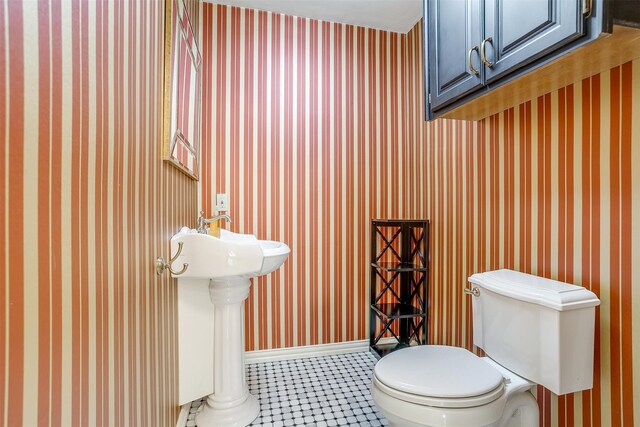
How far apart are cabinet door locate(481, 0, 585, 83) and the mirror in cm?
113

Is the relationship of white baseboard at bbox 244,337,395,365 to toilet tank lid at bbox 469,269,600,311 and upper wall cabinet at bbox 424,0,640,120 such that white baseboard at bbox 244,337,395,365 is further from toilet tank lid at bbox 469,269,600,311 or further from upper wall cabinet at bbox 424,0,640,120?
upper wall cabinet at bbox 424,0,640,120

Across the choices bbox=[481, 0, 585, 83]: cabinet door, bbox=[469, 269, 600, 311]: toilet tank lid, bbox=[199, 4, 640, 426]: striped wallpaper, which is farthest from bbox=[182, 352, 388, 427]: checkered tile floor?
bbox=[481, 0, 585, 83]: cabinet door

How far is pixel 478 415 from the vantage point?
103cm

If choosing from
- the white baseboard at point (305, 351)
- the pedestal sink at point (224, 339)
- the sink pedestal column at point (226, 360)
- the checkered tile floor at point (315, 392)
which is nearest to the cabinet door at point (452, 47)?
the pedestal sink at point (224, 339)

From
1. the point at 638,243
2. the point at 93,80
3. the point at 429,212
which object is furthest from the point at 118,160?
the point at 429,212

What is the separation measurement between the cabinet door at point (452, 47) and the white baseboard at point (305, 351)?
1.65 meters

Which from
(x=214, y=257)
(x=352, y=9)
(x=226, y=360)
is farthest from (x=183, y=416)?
(x=352, y=9)

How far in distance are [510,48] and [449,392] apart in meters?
1.09

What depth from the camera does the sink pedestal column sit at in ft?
5.05

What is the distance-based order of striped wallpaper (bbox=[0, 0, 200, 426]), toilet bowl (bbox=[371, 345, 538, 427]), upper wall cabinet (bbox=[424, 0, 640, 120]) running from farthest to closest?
toilet bowl (bbox=[371, 345, 538, 427]), upper wall cabinet (bbox=[424, 0, 640, 120]), striped wallpaper (bbox=[0, 0, 200, 426])

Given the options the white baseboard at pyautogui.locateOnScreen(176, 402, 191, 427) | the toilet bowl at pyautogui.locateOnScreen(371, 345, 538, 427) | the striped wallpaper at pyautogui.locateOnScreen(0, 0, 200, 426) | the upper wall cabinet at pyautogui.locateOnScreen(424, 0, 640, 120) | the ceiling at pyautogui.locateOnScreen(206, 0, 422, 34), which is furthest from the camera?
the ceiling at pyautogui.locateOnScreen(206, 0, 422, 34)

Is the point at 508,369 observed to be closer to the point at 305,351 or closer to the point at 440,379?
the point at 440,379

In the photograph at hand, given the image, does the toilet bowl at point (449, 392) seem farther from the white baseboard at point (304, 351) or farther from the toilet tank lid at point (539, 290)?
the white baseboard at point (304, 351)

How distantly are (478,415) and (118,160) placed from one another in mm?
1232
